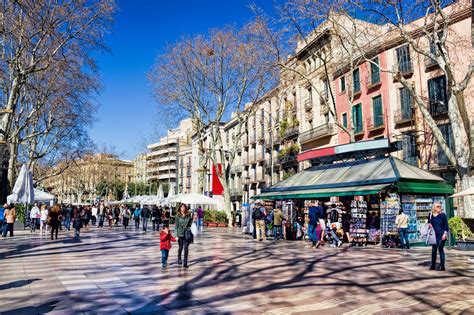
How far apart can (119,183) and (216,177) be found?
48.8 meters

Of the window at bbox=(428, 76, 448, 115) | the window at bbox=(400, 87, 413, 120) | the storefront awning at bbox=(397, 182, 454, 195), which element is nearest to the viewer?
the storefront awning at bbox=(397, 182, 454, 195)

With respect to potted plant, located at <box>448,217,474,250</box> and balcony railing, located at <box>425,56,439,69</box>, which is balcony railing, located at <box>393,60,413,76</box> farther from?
potted plant, located at <box>448,217,474,250</box>

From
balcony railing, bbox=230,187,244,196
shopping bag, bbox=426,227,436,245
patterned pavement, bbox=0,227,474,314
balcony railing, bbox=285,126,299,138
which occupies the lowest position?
patterned pavement, bbox=0,227,474,314

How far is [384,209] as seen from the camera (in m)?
15.3

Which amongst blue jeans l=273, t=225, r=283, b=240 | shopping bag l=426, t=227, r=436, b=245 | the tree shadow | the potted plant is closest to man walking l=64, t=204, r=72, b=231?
blue jeans l=273, t=225, r=283, b=240

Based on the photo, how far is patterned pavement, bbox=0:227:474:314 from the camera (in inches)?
235

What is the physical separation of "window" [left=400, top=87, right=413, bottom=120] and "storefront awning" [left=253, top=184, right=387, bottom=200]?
1175 centimetres

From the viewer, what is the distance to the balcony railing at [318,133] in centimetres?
3406

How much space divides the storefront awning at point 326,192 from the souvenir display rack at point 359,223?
0.72 m

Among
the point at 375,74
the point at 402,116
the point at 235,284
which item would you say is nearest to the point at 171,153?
the point at 375,74

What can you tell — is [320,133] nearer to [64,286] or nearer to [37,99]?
[37,99]

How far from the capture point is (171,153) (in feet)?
306

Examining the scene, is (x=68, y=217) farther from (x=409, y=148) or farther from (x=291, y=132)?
(x=291, y=132)

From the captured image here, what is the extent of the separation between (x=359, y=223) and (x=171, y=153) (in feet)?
262
